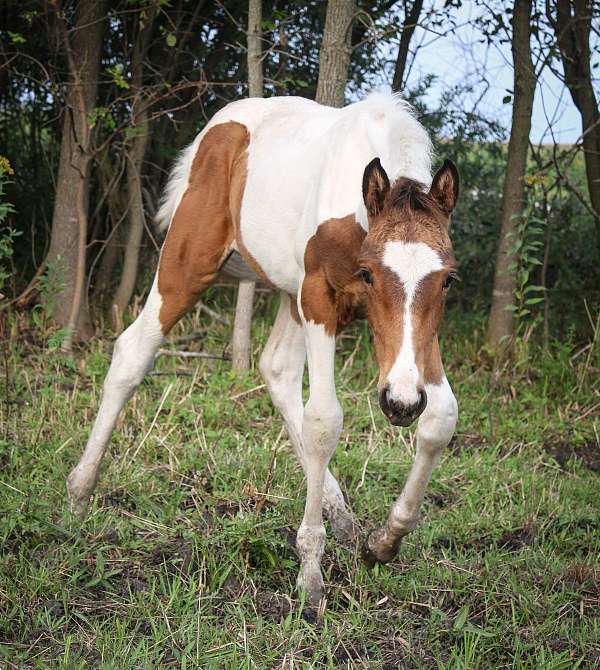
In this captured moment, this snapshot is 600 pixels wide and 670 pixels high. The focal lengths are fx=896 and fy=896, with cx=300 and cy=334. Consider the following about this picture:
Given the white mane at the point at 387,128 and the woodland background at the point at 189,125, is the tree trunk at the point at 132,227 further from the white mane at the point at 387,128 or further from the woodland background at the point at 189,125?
the white mane at the point at 387,128

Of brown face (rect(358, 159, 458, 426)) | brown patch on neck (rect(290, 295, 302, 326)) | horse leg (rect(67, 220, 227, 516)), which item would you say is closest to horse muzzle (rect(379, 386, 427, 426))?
brown face (rect(358, 159, 458, 426))

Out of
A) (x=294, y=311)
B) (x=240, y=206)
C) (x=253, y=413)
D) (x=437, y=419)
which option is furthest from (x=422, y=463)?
(x=253, y=413)

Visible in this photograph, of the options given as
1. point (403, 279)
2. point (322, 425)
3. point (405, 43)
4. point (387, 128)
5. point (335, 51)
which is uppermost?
point (405, 43)

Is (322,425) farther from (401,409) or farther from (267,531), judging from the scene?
(401,409)

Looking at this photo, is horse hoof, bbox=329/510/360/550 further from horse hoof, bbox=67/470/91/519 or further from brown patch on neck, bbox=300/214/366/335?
horse hoof, bbox=67/470/91/519

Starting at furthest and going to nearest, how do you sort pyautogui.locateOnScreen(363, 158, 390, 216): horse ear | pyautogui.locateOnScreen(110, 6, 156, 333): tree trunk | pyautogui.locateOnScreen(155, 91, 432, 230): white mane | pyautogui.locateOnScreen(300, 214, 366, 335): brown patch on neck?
1. pyautogui.locateOnScreen(110, 6, 156, 333): tree trunk
2. pyautogui.locateOnScreen(300, 214, 366, 335): brown patch on neck
3. pyautogui.locateOnScreen(155, 91, 432, 230): white mane
4. pyautogui.locateOnScreen(363, 158, 390, 216): horse ear

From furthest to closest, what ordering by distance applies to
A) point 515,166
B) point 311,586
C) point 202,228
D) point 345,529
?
point 515,166, point 202,228, point 345,529, point 311,586

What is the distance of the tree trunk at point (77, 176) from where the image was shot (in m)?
6.51

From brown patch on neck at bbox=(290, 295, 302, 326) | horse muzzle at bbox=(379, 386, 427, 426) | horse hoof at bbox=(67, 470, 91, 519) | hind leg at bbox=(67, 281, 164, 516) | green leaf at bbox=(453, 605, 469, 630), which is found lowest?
horse hoof at bbox=(67, 470, 91, 519)

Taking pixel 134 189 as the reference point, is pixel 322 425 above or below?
below

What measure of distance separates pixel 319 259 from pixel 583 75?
4379 mm

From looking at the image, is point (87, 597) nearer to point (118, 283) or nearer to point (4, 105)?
point (118, 283)

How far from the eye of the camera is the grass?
3072 mm

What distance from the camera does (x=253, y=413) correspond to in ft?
18.3
